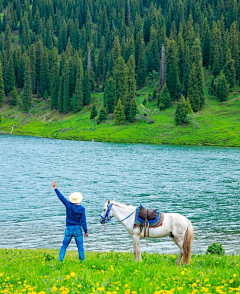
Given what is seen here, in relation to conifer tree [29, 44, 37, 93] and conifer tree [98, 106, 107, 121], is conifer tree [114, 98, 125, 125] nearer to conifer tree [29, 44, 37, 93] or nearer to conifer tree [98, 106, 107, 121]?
conifer tree [98, 106, 107, 121]

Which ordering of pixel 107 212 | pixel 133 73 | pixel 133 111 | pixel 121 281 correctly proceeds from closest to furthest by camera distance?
pixel 121 281 < pixel 107 212 < pixel 133 111 < pixel 133 73

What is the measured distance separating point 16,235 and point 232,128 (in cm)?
9329

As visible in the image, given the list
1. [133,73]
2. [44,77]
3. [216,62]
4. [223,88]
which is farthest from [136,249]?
[44,77]

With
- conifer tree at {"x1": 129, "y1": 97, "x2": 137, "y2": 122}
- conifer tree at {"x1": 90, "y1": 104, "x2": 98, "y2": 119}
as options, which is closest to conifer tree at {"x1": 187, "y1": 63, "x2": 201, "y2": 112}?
conifer tree at {"x1": 129, "y1": 97, "x2": 137, "y2": 122}

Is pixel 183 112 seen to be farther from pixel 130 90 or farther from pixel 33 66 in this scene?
pixel 33 66

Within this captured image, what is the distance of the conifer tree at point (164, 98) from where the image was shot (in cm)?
12875

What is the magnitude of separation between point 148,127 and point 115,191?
75.7 metres

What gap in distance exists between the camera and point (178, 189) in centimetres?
4375

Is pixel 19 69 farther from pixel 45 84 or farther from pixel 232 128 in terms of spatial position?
pixel 232 128

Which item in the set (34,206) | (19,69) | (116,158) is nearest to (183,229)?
(34,206)

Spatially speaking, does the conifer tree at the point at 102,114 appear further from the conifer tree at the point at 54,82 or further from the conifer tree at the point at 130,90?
the conifer tree at the point at 54,82

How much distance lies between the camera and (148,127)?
381 feet

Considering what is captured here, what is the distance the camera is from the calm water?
24.9 m

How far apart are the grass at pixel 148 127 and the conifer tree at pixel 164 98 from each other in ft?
7.07
